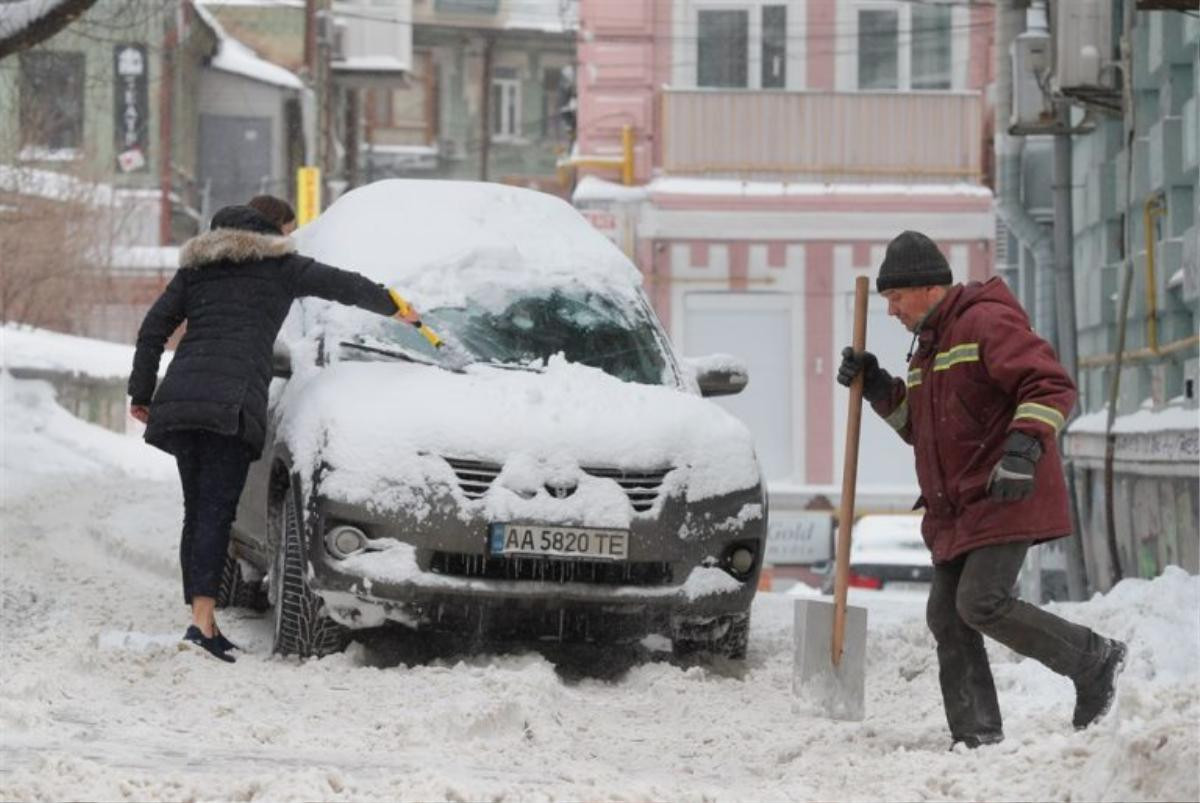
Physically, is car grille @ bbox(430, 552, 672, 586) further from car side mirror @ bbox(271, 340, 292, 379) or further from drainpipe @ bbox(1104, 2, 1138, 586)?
drainpipe @ bbox(1104, 2, 1138, 586)

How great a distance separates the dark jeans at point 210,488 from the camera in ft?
28.1

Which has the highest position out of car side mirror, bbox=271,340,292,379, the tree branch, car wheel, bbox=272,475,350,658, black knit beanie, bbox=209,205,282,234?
the tree branch

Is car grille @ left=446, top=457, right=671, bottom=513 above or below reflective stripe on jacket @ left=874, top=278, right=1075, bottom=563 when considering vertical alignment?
below

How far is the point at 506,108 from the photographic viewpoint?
216 feet

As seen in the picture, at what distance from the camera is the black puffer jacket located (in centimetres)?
853

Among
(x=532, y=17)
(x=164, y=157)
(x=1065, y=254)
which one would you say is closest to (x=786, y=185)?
(x=1065, y=254)

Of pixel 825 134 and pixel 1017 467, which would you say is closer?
pixel 1017 467

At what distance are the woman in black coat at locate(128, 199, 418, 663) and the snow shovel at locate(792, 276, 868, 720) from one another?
1.99 m

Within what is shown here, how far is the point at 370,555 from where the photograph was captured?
26.7ft

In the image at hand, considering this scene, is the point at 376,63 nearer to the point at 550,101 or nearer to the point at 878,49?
the point at 550,101

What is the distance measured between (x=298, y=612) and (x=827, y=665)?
1958 mm

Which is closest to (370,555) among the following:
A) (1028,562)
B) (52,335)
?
(1028,562)

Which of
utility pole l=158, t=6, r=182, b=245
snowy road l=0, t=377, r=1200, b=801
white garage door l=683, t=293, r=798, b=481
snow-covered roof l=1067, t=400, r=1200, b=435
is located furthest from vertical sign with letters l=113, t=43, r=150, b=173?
snowy road l=0, t=377, r=1200, b=801

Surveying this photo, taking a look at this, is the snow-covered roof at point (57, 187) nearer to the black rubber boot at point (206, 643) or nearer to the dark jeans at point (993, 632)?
the black rubber boot at point (206, 643)
